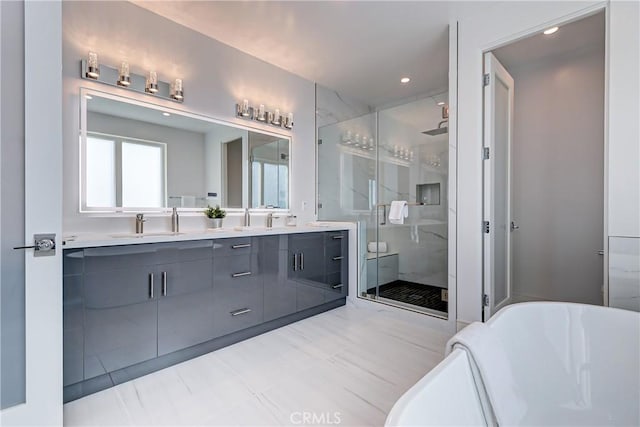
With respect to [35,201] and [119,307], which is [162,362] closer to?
[119,307]

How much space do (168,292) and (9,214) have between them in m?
0.92

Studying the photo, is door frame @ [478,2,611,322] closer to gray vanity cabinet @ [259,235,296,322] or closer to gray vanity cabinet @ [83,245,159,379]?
gray vanity cabinet @ [259,235,296,322]

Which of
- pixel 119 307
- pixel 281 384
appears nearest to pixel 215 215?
pixel 119 307

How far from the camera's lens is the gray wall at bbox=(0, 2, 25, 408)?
1.29 m

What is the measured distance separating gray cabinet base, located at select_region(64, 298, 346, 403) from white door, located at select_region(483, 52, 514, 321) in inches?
68.8

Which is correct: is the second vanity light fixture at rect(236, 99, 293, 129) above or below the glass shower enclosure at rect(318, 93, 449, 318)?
above

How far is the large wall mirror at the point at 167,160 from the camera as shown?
2104 mm

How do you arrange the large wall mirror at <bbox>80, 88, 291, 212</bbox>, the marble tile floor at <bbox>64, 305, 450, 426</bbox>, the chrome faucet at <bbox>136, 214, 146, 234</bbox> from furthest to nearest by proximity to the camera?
the chrome faucet at <bbox>136, 214, 146, 234</bbox> → the large wall mirror at <bbox>80, 88, 291, 212</bbox> → the marble tile floor at <bbox>64, 305, 450, 426</bbox>

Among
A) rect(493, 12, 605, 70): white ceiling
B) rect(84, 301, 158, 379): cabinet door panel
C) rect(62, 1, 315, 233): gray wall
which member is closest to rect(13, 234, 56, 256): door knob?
rect(84, 301, 158, 379): cabinet door panel

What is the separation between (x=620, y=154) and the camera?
1.74m

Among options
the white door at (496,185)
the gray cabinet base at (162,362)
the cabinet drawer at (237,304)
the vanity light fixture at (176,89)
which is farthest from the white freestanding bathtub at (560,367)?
the vanity light fixture at (176,89)

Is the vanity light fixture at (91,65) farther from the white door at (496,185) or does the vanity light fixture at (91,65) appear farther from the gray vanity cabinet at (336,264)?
the white door at (496,185)

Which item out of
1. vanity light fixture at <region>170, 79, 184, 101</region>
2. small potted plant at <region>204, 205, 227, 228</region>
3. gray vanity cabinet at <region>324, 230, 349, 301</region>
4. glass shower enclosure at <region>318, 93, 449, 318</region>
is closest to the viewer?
vanity light fixture at <region>170, 79, 184, 101</region>

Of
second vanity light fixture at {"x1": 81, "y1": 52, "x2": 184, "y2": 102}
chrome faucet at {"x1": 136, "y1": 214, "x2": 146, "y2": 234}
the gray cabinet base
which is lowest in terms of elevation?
the gray cabinet base
